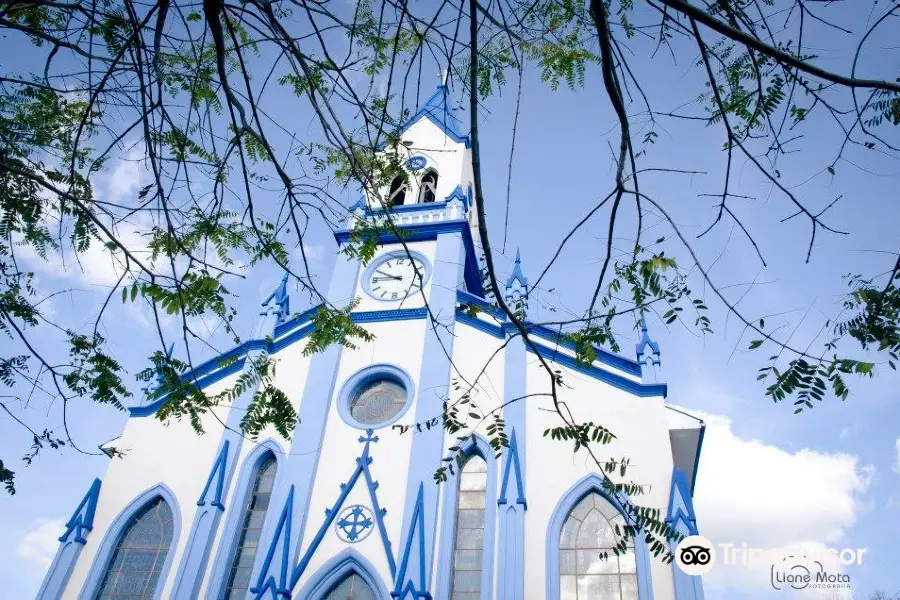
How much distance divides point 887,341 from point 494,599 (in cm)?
685

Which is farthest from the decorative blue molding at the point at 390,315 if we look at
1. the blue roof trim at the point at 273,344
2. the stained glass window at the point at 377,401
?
the stained glass window at the point at 377,401

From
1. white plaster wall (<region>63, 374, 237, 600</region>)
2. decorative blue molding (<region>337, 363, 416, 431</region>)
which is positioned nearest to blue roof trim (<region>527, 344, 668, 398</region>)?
decorative blue molding (<region>337, 363, 416, 431</region>)

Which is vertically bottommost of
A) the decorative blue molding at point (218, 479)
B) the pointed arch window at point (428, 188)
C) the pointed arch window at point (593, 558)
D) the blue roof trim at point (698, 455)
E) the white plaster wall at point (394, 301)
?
the pointed arch window at point (593, 558)

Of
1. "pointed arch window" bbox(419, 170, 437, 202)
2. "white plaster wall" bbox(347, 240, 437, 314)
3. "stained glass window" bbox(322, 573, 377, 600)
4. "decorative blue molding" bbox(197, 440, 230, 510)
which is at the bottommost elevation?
"stained glass window" bbox(322, 573, 377, 600)

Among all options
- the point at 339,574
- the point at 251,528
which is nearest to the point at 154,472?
the point at 251,528

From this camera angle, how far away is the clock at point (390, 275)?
12578mm

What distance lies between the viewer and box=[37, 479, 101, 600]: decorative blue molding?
372 inches

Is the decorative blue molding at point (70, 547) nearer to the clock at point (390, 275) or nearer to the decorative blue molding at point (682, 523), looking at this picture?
the clock at point (390, 275)

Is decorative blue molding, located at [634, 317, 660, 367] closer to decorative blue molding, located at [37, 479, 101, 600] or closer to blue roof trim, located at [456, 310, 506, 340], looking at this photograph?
blue roof trim, located at [456, 310, 506, 340]

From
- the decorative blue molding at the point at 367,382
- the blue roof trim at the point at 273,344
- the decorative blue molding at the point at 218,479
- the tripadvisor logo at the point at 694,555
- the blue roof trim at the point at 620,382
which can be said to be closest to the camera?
the tripadvisor logo at the point at 694,555

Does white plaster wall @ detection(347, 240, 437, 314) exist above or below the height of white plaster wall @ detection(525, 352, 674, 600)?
above

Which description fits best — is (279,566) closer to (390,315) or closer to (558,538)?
(558,538)

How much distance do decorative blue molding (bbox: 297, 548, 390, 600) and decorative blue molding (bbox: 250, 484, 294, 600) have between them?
30 centimetres

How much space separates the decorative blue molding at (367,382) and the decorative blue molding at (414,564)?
1.81 metres
